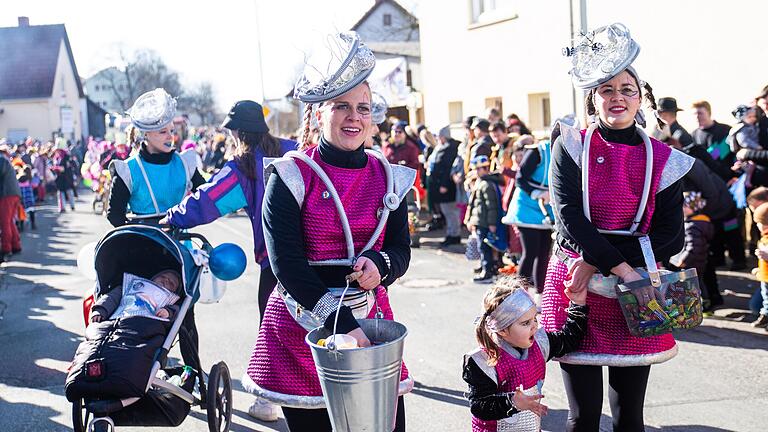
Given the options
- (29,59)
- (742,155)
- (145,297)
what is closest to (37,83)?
(29,59)

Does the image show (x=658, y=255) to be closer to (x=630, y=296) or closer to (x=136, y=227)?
(x=630, y=296)

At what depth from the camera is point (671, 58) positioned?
12867mm

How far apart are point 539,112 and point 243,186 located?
42.7ft

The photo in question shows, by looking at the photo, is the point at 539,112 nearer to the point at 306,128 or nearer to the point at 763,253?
the point at 763,253

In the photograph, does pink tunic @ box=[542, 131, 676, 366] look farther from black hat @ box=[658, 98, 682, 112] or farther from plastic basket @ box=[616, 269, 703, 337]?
black hat @ box=[658, 98, 682, 112]

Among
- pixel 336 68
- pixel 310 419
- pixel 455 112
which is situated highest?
pixel 455 112

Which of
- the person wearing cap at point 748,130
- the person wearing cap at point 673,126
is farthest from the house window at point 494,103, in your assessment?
the person wearing cap at point 748,130

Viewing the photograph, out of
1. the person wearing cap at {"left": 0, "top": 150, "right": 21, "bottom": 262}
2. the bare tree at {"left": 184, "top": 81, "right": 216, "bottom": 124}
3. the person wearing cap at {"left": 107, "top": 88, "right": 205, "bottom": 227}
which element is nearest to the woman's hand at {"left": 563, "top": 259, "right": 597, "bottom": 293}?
the person wearing cap at {"left": 107, "top": 88, "right": 205, "bottom": 227}

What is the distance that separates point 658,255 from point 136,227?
2834 millimetres

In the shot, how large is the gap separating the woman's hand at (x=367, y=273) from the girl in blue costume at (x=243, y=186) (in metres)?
1.98

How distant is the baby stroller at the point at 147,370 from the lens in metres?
4.39

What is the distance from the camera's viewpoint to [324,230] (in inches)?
131

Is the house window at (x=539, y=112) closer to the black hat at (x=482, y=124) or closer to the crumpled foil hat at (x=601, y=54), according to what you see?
the black hat at (x=482, y=124)

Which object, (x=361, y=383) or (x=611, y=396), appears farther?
(x=611, y=396)
